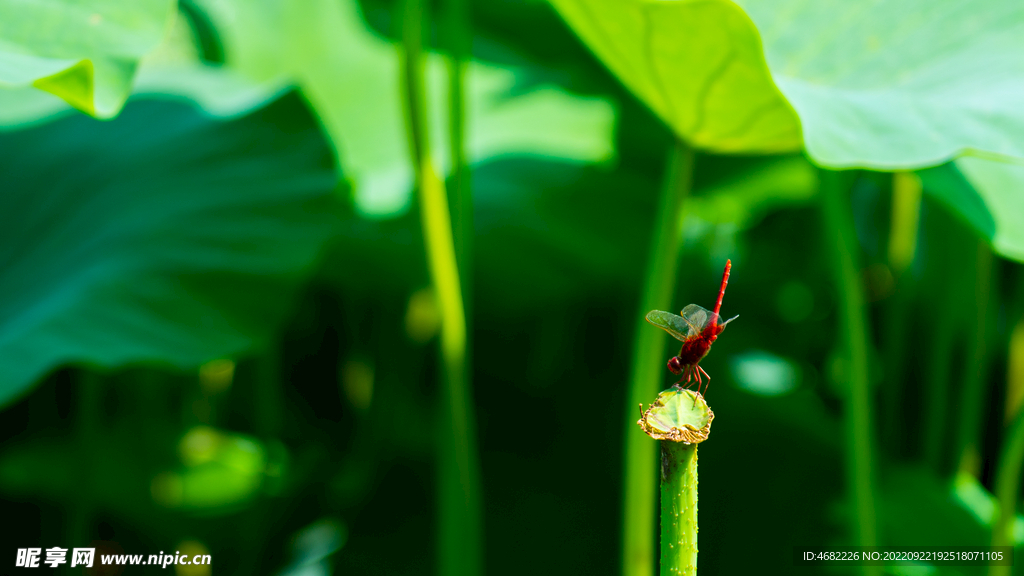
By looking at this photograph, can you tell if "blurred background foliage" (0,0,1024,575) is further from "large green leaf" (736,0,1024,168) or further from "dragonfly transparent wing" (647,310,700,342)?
"dragonfly transparent wing" (647,310,700,342)

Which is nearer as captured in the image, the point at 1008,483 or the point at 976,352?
the point at 1008,483

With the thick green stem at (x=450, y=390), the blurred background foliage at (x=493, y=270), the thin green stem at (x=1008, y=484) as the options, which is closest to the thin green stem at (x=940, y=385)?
the blurred background foliage at (x=493, y=270)

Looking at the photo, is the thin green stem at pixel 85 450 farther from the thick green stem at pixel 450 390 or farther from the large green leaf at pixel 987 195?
the large green leaf at pixel 987 195

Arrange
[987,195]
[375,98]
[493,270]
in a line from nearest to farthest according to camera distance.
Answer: [987,195]
[493,270]
[375,98]

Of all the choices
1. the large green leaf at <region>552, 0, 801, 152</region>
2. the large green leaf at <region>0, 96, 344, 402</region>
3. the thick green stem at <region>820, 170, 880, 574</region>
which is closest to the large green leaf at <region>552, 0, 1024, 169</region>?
the large green leaf at <region>552, 0, 801, 152</region>

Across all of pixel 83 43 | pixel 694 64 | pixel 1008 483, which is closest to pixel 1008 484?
pixel 1008 483

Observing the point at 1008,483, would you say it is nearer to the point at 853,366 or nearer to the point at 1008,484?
the point at 1008,484

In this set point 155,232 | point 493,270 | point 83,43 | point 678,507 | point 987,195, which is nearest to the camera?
point 678,507

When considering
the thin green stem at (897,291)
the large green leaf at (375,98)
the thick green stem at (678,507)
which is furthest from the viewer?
the large green leaf at (375,98)
